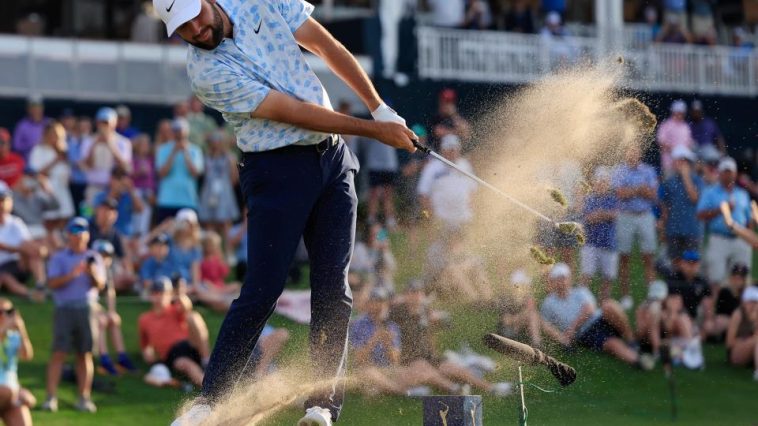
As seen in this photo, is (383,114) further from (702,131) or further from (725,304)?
(702,131)

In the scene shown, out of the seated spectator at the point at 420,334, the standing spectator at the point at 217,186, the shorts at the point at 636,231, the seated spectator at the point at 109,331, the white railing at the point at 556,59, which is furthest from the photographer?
the white railing at the point at 556,59

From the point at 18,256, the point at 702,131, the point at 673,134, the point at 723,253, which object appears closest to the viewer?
the point at 18,256

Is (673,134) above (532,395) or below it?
below

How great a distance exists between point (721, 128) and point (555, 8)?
156 inches

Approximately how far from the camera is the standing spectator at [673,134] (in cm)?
1853

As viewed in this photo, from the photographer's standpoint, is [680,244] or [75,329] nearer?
[75,329]

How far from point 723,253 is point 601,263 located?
6.57ft

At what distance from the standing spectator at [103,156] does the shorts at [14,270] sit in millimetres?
1456

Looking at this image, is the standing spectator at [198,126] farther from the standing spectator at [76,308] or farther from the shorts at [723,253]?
the shorts at [723,253]

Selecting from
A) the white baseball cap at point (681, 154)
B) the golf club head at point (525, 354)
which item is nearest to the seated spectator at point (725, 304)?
the white baseball cap at point (681, 154)

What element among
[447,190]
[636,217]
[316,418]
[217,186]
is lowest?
[217,186]

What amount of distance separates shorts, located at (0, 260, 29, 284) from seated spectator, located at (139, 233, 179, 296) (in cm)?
142

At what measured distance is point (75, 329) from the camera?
1321 cm

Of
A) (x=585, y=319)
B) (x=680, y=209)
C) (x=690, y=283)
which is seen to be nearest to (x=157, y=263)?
(x=585, y=319)
